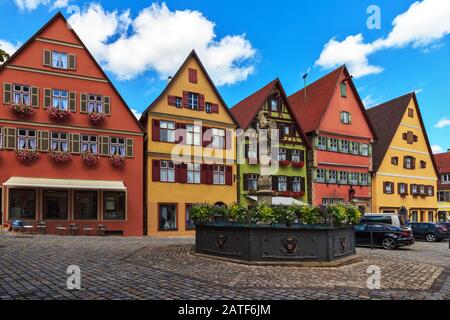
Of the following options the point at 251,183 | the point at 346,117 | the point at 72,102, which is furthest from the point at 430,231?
the point at 72,102

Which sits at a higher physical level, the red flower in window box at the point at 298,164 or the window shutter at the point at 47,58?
the window shutter at the point at 47,58

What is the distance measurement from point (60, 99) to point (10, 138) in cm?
401

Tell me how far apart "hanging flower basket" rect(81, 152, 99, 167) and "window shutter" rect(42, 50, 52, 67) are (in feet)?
20.3

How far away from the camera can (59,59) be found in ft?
95.7

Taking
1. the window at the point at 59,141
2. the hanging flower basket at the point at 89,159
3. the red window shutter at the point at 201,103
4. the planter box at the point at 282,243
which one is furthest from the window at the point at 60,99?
the planter box at the point at 282,243

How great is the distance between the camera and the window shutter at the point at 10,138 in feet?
87.5

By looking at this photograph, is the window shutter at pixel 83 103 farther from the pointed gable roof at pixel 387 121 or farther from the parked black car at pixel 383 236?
the pointed gable roof at pixel 387 121

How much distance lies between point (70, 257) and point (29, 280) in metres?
4.33

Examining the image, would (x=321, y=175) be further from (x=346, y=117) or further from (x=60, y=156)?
(x=60, y=156)

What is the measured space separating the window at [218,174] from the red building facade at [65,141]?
605 cm

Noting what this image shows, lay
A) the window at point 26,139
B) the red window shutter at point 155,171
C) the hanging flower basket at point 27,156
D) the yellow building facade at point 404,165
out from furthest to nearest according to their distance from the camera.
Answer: the yellow building facade at point 404,165, the red window shutter at point 155,171, the window at point 26,139, the hanging flower basket at point 27,156

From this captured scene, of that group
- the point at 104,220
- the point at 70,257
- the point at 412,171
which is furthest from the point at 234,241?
the point at 412,171

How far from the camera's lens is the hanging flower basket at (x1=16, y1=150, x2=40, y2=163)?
26812 mm
